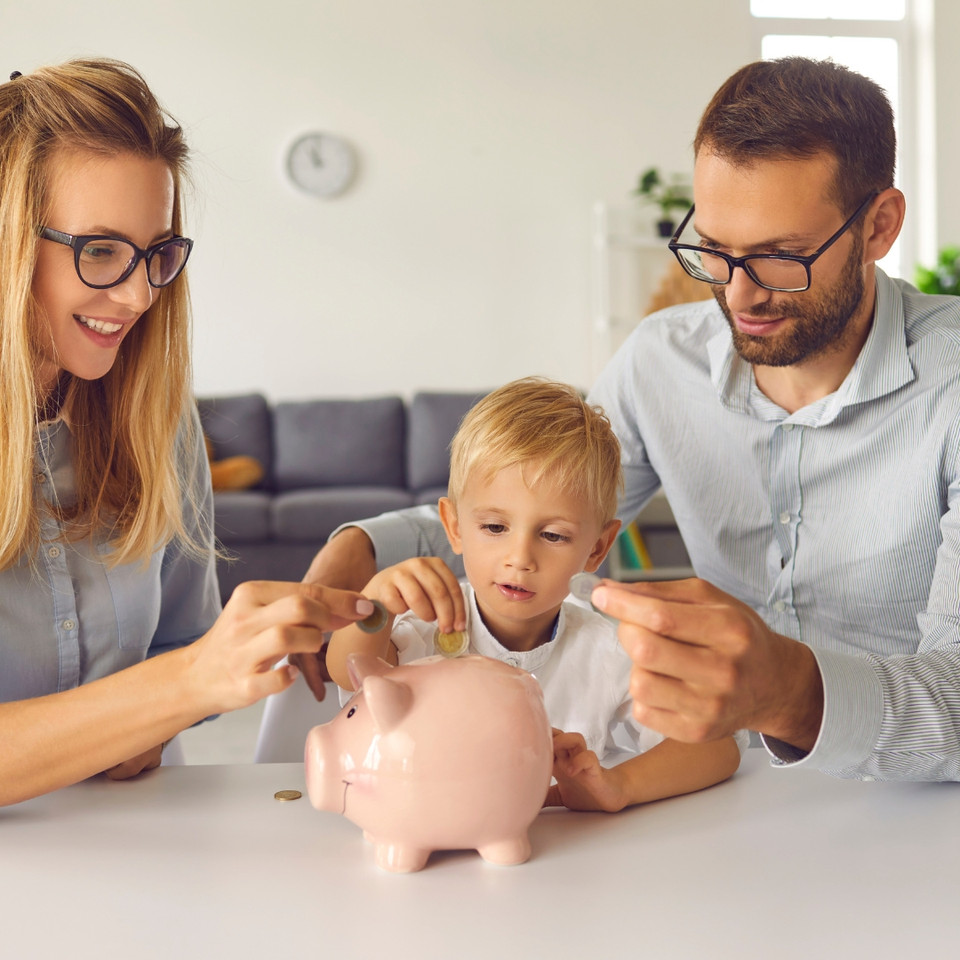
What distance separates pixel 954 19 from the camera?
18.7 feet

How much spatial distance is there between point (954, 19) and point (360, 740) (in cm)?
629

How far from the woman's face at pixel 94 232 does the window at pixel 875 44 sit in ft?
17.5

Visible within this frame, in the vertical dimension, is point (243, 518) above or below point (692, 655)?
below

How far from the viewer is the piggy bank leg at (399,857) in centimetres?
77

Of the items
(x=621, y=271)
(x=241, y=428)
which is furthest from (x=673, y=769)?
(x=621, y=271)

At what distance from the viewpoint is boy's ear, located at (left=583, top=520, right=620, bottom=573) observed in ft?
3.84

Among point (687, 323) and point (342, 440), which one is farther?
point (342, 440)

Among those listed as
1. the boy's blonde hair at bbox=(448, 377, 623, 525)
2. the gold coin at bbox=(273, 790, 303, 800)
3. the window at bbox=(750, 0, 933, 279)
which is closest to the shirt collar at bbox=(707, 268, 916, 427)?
the boy's blonde hair at bbox=(448, 377, 623, 525)

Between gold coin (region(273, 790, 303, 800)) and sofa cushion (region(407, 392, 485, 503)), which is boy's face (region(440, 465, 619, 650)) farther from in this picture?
sofa cushion (region(407, 392, 485, 503))

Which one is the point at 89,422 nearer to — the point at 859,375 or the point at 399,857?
the point at 399,857

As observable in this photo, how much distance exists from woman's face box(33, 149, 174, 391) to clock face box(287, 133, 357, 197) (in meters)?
4.40

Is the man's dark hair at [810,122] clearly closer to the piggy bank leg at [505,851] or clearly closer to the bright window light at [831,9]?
the piggy bank leg at [505,851]

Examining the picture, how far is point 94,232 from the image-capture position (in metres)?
1.08

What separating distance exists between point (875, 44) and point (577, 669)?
580cm
